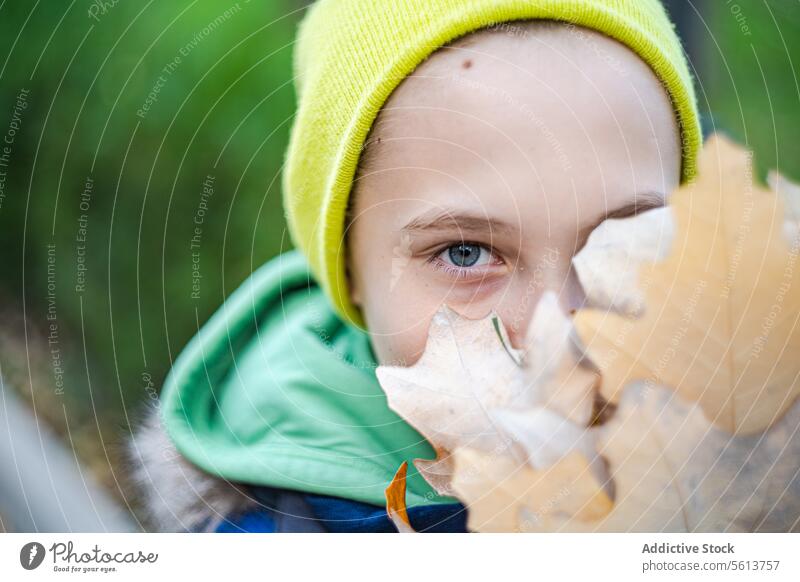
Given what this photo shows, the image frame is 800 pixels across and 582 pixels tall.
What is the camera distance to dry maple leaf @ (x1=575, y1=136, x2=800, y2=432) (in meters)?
0.62

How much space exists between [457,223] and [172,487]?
33 cm

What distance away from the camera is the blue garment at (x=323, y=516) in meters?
0.68

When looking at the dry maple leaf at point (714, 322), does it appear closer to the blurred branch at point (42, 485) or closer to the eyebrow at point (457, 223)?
the eyebrow at point (457, 223)

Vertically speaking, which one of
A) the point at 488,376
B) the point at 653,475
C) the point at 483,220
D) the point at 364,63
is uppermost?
the point at 364,63

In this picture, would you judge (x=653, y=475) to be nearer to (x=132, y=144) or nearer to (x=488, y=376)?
(x=488, y=376)

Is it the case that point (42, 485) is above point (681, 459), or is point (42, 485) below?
above

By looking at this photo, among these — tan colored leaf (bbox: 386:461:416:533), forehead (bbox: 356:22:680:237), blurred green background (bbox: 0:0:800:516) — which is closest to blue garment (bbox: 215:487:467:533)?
tan colored leaf (bbox: 386:461:416:533)

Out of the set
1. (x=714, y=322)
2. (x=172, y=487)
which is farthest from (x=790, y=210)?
(x=172, y=487)

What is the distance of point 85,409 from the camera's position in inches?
29.0

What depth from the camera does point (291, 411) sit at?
0.73 m

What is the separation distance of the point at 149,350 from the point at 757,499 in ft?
1.70

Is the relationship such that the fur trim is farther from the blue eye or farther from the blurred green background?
the blue eye

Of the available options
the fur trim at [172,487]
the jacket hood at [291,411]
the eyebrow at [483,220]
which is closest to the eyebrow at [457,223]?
the eyebrow at [483,220]

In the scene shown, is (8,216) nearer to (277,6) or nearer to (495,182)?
(277,6)
